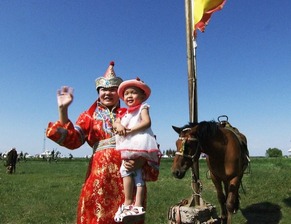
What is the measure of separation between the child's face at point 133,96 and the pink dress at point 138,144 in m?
0.11

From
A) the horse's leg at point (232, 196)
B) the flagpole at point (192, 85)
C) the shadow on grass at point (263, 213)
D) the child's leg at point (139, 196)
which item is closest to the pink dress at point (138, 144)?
the child's leg at point (139, 196)

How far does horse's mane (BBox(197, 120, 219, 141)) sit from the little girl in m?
3.49

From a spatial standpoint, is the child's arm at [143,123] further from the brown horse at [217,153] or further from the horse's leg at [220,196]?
the horse's leg at [220,196]

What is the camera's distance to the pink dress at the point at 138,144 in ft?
9.97

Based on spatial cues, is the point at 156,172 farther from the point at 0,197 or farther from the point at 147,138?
the point at 0,197

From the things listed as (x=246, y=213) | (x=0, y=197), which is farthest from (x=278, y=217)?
(x=0, y=197)

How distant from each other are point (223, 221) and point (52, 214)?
14.4 ft

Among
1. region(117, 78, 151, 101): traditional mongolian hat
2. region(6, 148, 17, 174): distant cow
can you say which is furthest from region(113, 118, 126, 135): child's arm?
region(6, 148, 17, 174): distant cow

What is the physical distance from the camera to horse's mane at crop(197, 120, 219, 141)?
6.64 metres

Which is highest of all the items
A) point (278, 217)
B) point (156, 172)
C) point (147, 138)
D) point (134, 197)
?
point (147, 138)

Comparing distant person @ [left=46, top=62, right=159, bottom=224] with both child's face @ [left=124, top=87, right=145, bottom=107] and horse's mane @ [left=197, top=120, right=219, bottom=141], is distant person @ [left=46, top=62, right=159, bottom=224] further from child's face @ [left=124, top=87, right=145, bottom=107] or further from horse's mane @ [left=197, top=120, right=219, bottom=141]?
horse's mane @ [left=197, top=120, right=219, bottom=141]

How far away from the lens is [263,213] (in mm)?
8656

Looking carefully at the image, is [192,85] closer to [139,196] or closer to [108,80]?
[108,80]

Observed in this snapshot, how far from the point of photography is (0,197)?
1212 cm
